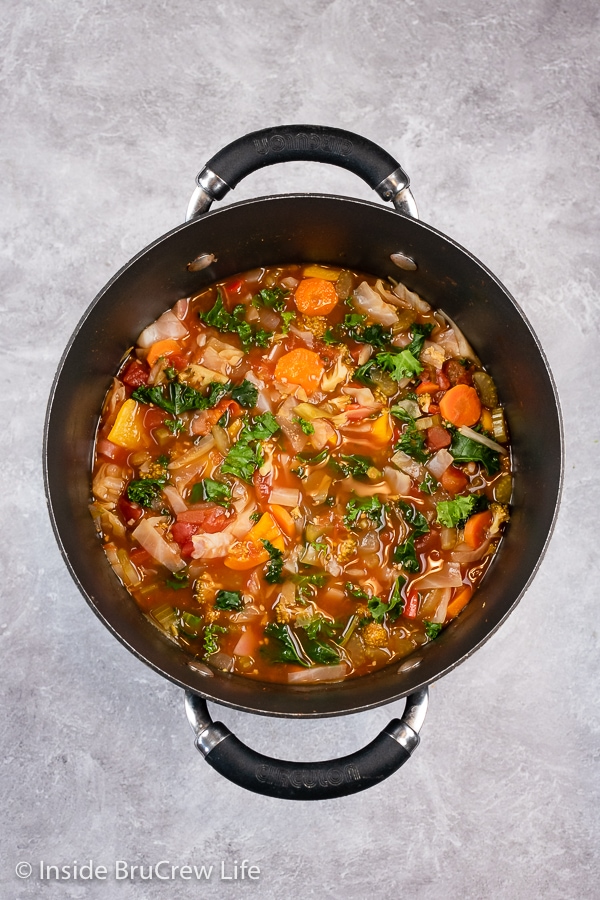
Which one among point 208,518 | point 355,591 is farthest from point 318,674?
point 208,518

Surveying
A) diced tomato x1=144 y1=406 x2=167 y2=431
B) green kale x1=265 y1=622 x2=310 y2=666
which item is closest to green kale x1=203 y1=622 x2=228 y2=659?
green kale x1=265 y1=622 x2=310 y2=666

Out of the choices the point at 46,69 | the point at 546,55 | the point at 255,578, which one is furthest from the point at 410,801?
the point at 46,69

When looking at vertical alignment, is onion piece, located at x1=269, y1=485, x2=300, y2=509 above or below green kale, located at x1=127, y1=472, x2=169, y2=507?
above

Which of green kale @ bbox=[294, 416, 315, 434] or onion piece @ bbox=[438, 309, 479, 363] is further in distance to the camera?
onion piece @ bbox=[438, 309, 479, 363]

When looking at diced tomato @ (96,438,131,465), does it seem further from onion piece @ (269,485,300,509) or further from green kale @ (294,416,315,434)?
green kale @ (294,416,315,434)

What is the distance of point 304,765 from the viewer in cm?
340

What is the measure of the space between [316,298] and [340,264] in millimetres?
262

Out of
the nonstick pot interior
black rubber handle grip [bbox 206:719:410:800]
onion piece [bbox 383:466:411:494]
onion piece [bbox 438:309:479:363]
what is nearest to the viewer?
black rubber handle grip [bbox 206:719:410:800]

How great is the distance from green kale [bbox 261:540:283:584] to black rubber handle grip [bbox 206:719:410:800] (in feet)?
2.46

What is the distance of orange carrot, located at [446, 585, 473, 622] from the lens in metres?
3.86

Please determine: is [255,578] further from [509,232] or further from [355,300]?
[509,232]

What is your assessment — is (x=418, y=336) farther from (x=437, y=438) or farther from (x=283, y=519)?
(x=283, y=519)

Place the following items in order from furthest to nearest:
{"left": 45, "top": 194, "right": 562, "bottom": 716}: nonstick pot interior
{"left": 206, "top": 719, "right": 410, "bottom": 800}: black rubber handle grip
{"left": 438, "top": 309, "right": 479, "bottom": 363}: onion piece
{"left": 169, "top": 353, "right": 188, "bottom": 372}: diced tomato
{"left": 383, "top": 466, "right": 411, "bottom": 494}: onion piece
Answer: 1. {"left": 438, "top": 309, "right": 479, "bottom": 363}: onion piece
2. {"left": 169, "top": 353, "right": 188, "bottom": 372}: diced tomato
3. {"left": 383, "top": 466, "right": 411, "bottom": 494}: onion piece
4. {"left": 45, "top": 194, "right": 562, "bottom": 716}: nonstick pot interior
5. {"left": 206, "top": 719, "right": 410, "bottom": 800}: black rubber handle grip

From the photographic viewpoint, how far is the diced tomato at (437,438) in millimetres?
3828
